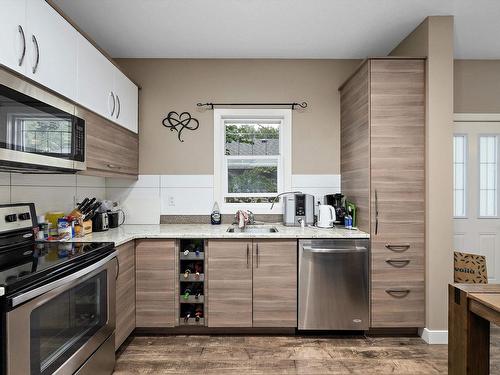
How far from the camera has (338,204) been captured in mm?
3096

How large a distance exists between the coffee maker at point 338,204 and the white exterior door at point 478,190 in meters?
1.40

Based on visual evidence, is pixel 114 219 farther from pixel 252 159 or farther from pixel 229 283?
pixel 252 159

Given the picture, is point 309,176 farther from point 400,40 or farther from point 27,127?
point 27,127

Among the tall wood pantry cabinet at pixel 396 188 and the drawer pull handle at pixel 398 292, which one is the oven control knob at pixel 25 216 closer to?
the tall wood pantry cabinet at pixel 396 188

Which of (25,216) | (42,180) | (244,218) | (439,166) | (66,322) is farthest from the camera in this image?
(244,218)

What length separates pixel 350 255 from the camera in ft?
8.35

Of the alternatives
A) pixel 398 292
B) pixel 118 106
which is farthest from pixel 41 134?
pixel 398 292

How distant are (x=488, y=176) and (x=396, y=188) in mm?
1700

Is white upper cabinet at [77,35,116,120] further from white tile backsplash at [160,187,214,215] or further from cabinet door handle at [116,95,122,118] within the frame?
white tile backsplash at [160,187,214,215]

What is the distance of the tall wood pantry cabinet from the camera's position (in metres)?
2.52

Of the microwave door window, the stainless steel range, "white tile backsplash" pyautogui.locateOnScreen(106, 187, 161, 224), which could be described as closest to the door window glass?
the stainless steel range

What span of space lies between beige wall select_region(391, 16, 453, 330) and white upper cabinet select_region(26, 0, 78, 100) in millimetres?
2677

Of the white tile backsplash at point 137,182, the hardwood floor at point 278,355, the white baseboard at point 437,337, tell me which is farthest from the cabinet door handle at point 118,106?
the white baseboard at point 437,337

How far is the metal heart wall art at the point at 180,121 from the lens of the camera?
323 cm
